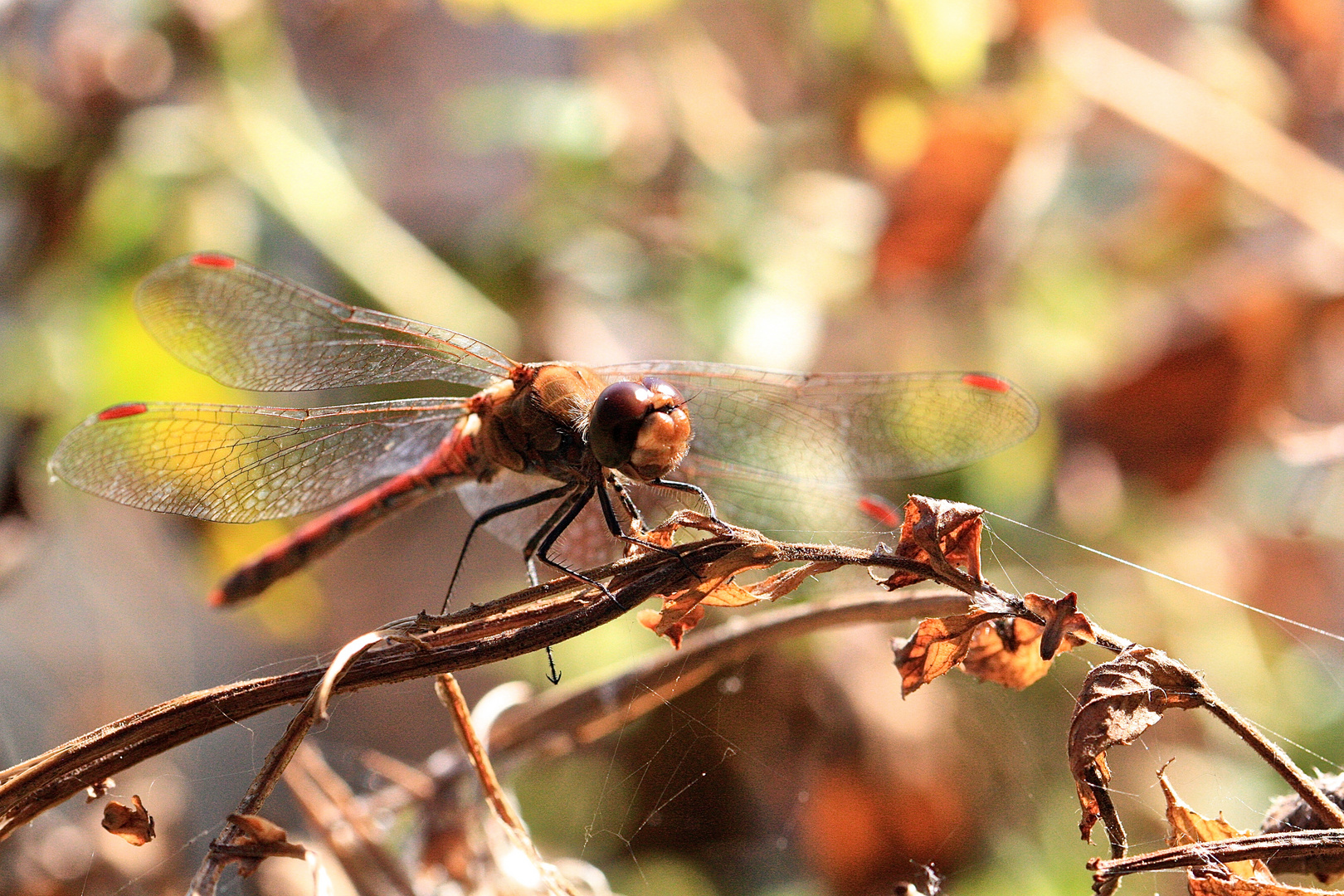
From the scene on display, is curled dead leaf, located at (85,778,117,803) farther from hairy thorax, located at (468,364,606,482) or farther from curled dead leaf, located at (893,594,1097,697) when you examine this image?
hairy thorax, located at (468,364,606,482)

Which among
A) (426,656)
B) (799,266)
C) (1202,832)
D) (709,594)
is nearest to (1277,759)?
(1202,832)

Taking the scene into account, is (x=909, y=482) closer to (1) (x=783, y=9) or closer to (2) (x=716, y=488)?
(2) (x=716, y=488)

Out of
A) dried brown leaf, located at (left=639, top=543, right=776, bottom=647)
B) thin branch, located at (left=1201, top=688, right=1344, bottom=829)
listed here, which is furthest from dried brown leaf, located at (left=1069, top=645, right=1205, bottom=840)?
dried brown leaf, located at (left=639, top=543, right=776, bottom=647)

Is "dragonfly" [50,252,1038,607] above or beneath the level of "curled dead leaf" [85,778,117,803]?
above

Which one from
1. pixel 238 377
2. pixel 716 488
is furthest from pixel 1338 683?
pixel 238 377

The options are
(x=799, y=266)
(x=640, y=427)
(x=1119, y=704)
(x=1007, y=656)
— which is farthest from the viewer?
(x=799, y=266)

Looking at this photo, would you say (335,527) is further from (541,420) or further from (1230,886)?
(1230,886)

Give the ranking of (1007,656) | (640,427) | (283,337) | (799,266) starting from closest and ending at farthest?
→ (1007,656) < (640,427) < (283,337) < (799,266)
